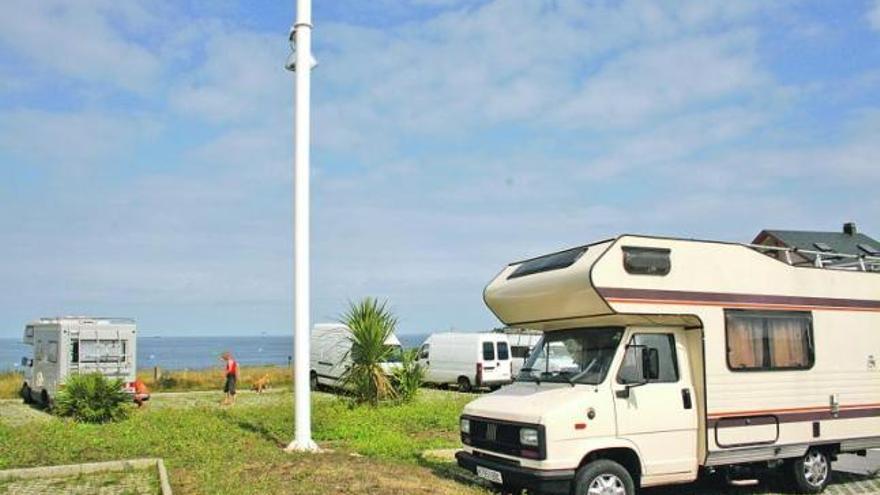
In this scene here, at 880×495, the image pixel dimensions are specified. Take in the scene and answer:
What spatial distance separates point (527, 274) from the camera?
1015 centimetres

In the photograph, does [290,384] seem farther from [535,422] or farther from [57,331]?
[535,422]

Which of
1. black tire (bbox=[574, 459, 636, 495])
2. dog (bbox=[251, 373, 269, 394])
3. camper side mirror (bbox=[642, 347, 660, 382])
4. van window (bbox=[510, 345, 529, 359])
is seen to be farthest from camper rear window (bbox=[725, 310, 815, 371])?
dog (bbox=[251, 373, 269, 394])

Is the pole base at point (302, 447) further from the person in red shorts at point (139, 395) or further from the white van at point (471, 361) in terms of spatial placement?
the white van at point (471, 361)

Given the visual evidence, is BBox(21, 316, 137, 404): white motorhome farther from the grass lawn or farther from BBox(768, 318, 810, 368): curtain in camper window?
BBox(768, 318, 810, 368): curtain in camper window

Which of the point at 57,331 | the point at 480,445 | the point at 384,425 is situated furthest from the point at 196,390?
the point at 480,445

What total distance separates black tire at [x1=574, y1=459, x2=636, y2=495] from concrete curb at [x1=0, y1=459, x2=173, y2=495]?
5.38 meters

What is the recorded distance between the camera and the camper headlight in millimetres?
8539

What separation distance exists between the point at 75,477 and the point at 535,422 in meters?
6.66

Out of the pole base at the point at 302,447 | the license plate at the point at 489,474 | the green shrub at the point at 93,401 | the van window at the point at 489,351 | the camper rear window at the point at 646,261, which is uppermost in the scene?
the camper rear window at the point at 646,261

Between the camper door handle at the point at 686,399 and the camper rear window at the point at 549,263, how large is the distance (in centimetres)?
200

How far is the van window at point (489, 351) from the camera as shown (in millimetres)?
28062

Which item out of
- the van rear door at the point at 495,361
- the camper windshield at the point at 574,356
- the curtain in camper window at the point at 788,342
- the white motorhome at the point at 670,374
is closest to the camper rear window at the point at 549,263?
the white motorhome at the point at 670,374

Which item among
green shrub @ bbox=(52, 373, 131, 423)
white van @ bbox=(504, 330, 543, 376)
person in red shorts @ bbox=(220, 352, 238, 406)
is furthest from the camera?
white van @ bbox=(504, 330, 543, 376)

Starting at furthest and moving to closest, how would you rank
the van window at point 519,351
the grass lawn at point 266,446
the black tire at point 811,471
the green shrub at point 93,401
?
the van window at point 519,351 → the green shrub at point 93,401 → the black tire at point 811,471 → the grass lawn at point 266,446
